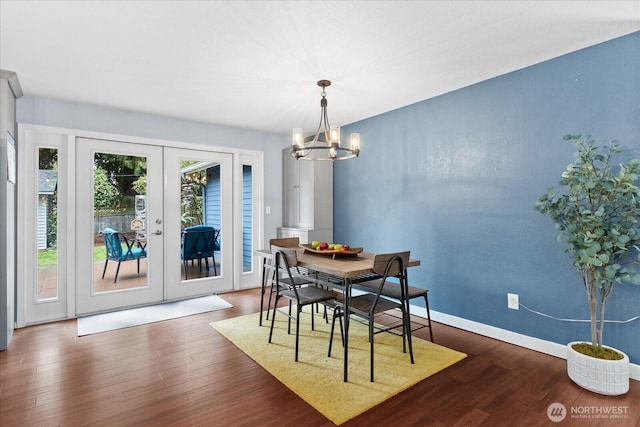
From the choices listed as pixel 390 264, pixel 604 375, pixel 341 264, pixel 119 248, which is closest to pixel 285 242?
pixel 341 264

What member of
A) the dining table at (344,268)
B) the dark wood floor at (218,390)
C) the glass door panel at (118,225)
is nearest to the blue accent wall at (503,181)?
the dark wood floor at (218,390)

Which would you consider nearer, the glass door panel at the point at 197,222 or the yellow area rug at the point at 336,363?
the yellow area rug at the point at 336,363

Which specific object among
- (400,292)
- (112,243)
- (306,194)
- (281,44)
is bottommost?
(400,292)

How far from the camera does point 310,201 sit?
15.2ft

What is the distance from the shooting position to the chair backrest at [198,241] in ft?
14.4

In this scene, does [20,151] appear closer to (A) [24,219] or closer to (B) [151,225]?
(A) [24,219]

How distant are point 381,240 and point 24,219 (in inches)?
149

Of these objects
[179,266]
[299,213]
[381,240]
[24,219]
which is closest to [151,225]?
[179,266]

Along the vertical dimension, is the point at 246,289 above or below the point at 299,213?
below

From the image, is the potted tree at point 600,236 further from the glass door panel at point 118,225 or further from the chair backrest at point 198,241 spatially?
the glass door panel at point 118,225

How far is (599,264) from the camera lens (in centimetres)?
204

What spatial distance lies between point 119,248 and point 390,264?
128 inches

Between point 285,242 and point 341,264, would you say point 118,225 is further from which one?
point 341,264

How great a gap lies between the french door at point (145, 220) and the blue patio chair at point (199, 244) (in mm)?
18
